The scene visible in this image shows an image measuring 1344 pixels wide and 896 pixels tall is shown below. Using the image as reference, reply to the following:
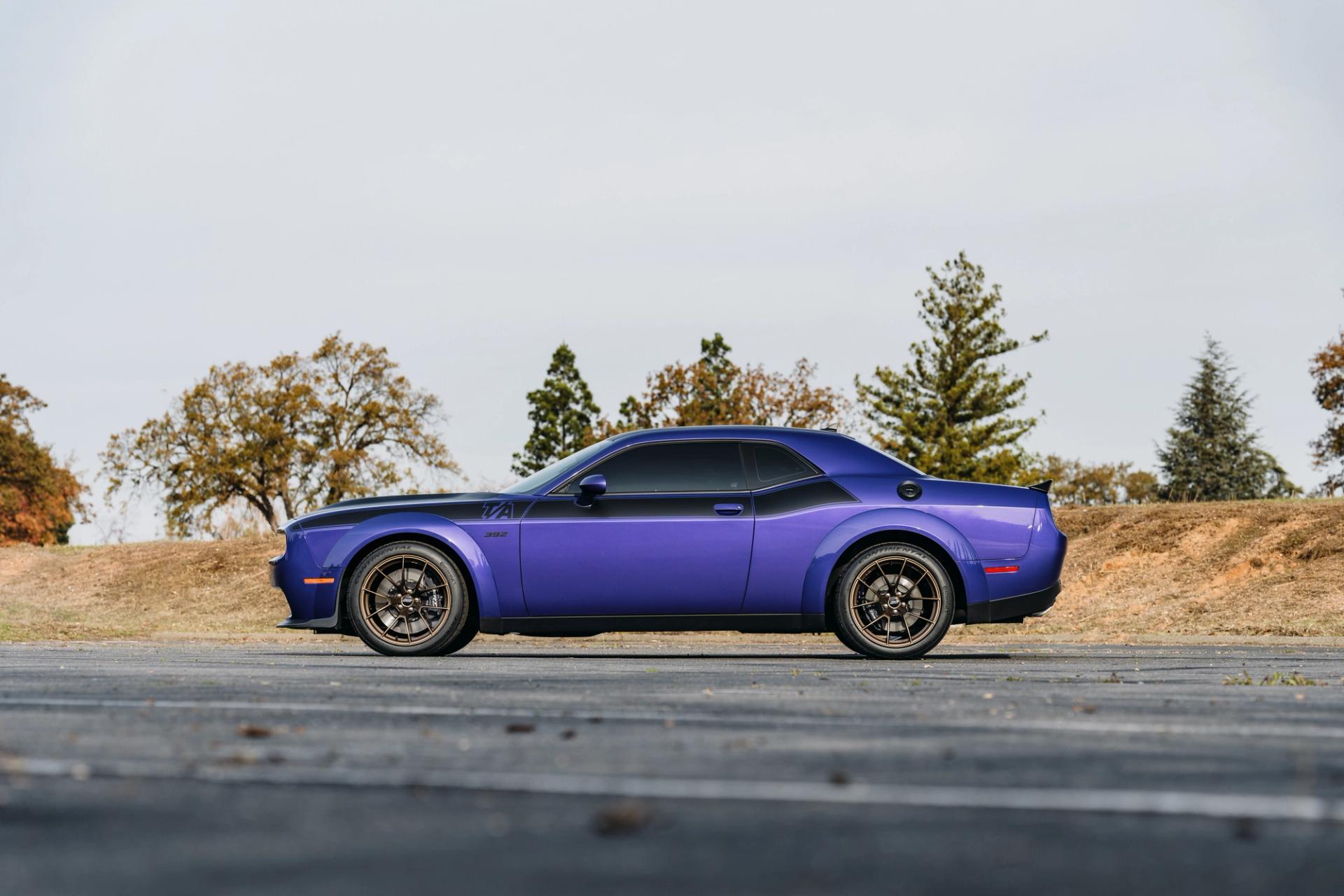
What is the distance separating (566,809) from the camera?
3.53 m

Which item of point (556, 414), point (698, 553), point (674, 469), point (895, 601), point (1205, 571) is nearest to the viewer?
point (698, 553)

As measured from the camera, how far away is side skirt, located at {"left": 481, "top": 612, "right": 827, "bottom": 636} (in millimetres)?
10250

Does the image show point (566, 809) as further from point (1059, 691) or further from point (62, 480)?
point (62, 480)

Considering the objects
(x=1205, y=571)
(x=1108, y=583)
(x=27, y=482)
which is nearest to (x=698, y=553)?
(x=1205, y=571)

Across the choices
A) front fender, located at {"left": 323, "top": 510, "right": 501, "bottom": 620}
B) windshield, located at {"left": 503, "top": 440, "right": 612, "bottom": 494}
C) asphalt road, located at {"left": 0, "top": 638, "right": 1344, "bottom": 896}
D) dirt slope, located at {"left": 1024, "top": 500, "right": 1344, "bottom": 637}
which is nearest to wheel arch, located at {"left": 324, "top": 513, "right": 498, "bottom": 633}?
front fender, located at {"left": 323, "top": 510, "right": 501, "bottom": 620}

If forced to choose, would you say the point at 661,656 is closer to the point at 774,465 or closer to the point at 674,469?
the point at 674,469

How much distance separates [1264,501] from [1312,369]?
113 ft

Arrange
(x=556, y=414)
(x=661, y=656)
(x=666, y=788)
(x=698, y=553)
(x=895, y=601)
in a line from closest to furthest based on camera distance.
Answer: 1. (x=666, y=788)
2. (x=698, y=553)
3. (x=895, y=601)
4. (x=661, y=656)
5. (x=556, y=414)

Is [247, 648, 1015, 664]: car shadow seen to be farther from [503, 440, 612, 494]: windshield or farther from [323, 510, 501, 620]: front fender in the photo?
[503, 440, 612, 494]: windshield

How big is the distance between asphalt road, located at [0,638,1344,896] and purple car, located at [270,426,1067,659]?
2819 mm

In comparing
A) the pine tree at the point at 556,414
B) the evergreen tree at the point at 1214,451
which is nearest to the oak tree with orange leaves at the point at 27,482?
the pine tree at the point at 556,414

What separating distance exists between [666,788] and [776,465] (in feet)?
22.3

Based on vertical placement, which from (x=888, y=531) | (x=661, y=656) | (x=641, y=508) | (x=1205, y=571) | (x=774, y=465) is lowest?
(x=661, y=656)

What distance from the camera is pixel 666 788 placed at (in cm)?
388
